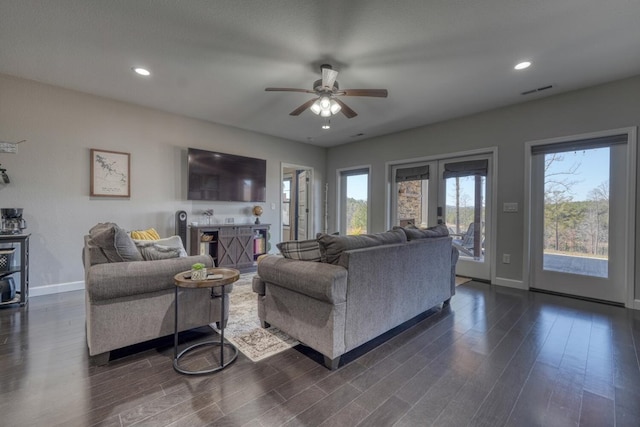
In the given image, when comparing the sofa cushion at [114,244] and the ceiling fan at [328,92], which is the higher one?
the ceiling fan at [328,92]

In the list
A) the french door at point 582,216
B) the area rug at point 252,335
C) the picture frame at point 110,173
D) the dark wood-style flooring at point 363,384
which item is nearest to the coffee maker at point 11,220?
the picture frame at point 110,173

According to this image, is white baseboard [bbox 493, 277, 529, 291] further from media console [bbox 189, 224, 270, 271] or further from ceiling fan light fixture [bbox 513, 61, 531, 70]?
media console [bbox 189, 224, 270, 271]

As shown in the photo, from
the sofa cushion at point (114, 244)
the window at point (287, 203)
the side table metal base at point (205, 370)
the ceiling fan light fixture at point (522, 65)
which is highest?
the ceiling fan light fixture at point (522, 65)

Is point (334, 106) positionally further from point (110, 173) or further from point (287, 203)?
point (287, 203)

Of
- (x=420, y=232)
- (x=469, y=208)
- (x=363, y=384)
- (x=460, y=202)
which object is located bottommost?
(x=363, y=384)

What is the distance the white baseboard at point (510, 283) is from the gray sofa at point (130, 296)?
403cm

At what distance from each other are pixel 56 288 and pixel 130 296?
2.57 m

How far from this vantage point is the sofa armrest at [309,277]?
1.82 meters

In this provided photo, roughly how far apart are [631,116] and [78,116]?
22.3ft

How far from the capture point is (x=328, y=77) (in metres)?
2.75

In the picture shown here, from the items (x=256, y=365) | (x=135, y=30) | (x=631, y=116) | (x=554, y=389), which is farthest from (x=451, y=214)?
(x=135, y=30)

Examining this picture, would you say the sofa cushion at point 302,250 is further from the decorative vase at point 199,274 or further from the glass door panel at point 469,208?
the glass door panel at point 469,208

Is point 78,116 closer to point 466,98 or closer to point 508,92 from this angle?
point 466,98

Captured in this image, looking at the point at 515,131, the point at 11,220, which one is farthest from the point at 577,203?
the point at 11,220
